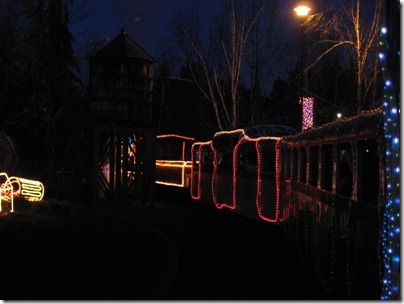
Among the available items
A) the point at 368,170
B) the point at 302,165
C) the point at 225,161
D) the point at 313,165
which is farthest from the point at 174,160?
the point at 368,170

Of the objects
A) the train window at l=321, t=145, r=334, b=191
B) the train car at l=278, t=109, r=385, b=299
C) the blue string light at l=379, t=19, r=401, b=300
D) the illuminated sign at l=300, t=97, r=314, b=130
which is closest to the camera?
the blue string light at l=379, t=19, r=401, b=300

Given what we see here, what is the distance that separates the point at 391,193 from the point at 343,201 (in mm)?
2284

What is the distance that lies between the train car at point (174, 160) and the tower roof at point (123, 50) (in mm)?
5009

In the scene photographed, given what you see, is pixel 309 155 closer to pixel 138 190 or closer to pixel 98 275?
pixel 98 275

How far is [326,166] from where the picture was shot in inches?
337

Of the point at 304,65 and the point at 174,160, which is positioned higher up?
the point at 304,65

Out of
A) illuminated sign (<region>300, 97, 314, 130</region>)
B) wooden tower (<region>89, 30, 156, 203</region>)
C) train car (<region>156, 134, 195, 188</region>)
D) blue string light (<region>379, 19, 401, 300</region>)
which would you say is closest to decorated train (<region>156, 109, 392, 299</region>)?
blue string light (<region>379, 19, 401, 300</region>)

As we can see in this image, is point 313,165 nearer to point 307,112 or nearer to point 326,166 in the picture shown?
point 326,166

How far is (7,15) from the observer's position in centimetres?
1656

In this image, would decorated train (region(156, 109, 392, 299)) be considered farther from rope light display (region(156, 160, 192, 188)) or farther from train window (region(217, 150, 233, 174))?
rope light display (region(156, 160, 192, 188))

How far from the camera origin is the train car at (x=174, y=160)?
25172 mm

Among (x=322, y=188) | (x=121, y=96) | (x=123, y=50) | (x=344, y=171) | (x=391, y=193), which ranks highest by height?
(x=123, y=50)

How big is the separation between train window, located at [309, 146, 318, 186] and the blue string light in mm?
4866

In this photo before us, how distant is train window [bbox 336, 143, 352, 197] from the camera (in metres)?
7.32
